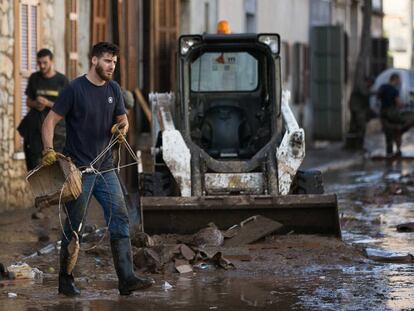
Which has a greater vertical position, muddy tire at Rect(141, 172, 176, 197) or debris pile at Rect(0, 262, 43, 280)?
muddy tire at Rect(141, 172, 176, 197)

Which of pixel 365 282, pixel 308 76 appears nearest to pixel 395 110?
pixel 308 76

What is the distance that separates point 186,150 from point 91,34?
6.22 m

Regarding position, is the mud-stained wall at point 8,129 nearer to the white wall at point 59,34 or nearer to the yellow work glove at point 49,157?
the white wall at point 59,34

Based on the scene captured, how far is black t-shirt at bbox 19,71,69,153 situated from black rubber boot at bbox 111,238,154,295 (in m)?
5.38

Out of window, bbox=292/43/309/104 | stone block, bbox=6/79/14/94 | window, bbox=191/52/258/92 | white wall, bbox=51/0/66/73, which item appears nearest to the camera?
window, bbox=191/52/258/92

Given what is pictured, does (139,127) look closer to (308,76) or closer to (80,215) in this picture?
(80,215)

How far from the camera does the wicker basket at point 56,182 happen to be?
9562 mm

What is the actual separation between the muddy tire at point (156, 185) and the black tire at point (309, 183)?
1.43 metres

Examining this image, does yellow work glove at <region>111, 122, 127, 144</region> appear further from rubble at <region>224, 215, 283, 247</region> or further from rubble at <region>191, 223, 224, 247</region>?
rubble at <region>224, 215, 283, 247</region>

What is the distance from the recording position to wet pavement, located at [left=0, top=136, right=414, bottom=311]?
950cm

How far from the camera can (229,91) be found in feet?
50.8

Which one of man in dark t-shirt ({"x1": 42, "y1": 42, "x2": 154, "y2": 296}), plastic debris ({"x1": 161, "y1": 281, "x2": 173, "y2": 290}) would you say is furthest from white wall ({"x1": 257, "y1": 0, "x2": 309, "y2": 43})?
man in dark t-shirt ({"x1": 42, "y1": 42, "x2": 154, "y2": 296})

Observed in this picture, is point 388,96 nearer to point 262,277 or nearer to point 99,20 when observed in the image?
point 99,20

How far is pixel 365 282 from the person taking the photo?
1050 cm
